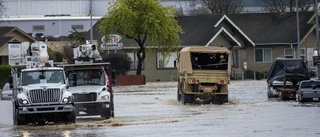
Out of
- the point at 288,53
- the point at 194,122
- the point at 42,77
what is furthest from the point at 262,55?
the point at 194,122

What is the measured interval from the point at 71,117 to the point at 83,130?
270 cm

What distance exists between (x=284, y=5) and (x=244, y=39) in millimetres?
27887

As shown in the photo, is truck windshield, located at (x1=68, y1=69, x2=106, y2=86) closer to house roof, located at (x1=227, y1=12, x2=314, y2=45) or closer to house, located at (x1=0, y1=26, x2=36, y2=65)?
house, located at (x1=0, y1=26, x2=36, y2=65)

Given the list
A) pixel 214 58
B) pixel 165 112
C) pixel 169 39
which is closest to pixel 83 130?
pixel 165 112

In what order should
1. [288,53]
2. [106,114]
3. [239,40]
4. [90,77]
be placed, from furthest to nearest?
1. [288,53]
2. [239,40]
3. [90,77]
4. [106,114]

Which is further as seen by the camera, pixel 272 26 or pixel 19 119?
pixel 272 26

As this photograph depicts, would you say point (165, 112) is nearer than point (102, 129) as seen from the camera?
No

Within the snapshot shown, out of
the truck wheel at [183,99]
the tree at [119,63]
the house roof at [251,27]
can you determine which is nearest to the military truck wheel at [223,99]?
the truck wheel at [183,99]

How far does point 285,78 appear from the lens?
47.3 metres

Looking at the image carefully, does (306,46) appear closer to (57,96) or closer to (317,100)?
(317,100)

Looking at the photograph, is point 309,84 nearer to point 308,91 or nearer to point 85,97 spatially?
point 308,91

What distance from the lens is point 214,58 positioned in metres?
44.0

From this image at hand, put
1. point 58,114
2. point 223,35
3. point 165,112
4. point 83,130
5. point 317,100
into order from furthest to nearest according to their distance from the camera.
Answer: point 223,35 → point 317,100 → point 165,112 → point 58,114 → point 83,130

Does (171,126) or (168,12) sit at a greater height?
(168,12)
